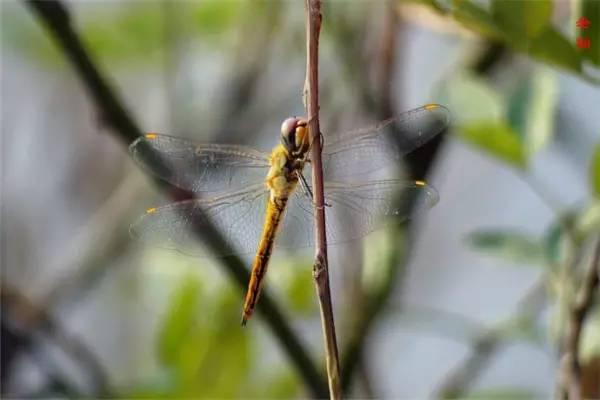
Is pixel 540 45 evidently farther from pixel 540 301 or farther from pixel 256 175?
pixel 540 301

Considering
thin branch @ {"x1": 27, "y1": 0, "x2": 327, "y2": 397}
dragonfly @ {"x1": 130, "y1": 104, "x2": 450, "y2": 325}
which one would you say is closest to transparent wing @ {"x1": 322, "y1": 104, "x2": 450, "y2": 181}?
dragonfly @ {"x1": 130, "y1": 104, "x2": 450, "y2": 325}

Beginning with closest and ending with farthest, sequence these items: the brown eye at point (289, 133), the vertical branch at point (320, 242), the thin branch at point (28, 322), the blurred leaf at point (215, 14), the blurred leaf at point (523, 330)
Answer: the vertical branch at point (320, 242) < the brown eye at point (289, 133) < the blurred leaf at point (523, 330) < the thin branch at point (28, 322) < the blurred leaf at point (215, 14)

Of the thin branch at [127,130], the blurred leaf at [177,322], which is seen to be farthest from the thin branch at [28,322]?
the thin branch at [127,130]

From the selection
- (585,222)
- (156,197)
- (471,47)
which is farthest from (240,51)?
(585,222)

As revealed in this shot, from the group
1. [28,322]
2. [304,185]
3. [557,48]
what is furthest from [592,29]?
[28,322]

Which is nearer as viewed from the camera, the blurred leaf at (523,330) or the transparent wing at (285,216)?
the transparent wing at (285,216)

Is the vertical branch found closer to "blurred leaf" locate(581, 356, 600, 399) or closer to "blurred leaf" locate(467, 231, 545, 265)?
"blurred leaf" locate(467, 231, 545, 265)

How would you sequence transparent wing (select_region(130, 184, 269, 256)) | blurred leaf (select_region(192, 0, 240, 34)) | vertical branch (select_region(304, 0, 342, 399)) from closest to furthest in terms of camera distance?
vertical branch (select_region(304, 0, 342, 399))
transparent wing (select_region(130, 184, 269, 256))
blurred leaf (select_region(192, 0, 240, 34))

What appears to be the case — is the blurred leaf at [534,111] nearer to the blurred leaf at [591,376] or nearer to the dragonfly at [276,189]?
the dragonfly at [276,189]
